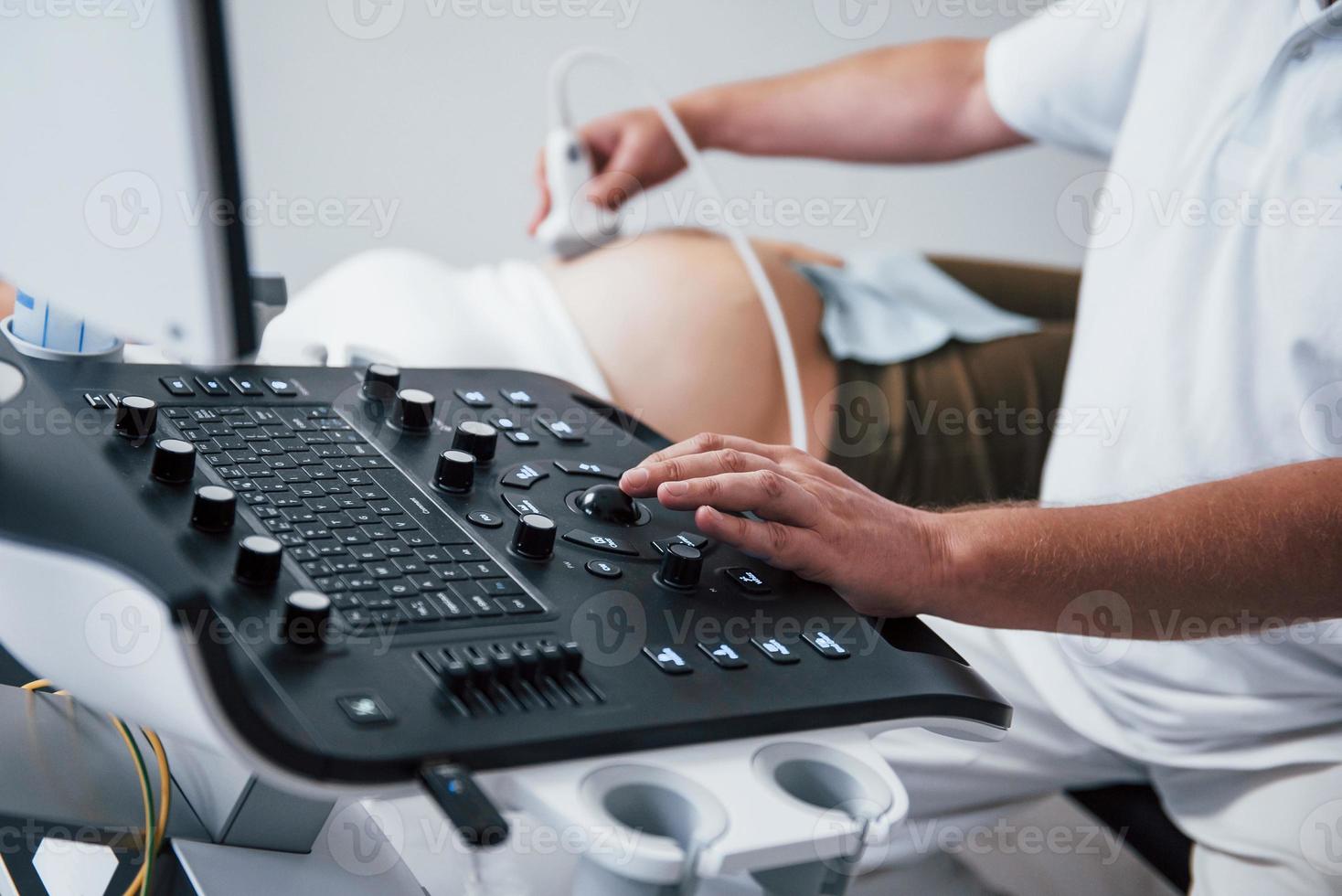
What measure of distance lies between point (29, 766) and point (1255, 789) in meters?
0.90

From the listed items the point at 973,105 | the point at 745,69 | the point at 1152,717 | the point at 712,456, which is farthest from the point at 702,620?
the point at 745,69

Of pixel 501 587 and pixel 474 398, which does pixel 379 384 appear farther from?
pixel 501 587

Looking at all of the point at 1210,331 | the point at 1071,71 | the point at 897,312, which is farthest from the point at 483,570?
the point at 1071,71

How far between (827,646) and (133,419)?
387mm

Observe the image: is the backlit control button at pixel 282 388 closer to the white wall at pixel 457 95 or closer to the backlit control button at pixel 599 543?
the backlit control button at pixel 599 543

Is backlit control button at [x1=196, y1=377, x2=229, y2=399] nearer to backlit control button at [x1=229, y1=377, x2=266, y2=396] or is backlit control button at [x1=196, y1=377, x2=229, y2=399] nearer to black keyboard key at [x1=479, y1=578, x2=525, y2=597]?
backlit control button at [x1=229, y1=377, x2=266, y2=396]

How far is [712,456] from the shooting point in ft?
2.29

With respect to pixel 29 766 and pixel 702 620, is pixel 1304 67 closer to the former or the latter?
pixel 702 620

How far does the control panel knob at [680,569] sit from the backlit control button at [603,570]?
2 centimetres

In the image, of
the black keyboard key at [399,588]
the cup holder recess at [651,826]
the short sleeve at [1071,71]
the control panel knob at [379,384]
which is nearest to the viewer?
the cup holder recess at [651,826]

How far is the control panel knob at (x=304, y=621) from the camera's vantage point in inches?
19.6

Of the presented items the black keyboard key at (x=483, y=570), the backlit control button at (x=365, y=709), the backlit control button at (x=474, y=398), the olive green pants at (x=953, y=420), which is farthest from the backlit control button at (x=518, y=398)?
the olive green pants at (x=953, y=420)

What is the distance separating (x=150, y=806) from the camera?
0.61 meters

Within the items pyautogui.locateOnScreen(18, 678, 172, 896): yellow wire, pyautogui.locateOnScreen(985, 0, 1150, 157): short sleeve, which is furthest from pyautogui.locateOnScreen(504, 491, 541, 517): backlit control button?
pyautogui.locateOnScreen(985, 0, 1150, 157): short sleeve
